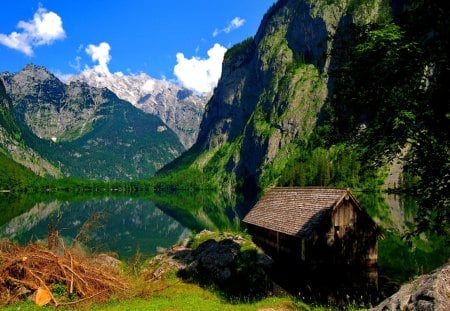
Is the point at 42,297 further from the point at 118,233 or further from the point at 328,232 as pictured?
the point at 118,233

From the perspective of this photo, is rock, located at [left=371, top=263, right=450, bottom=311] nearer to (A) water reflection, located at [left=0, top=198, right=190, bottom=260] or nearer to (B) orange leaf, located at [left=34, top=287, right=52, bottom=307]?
(B) orange leaf, located at [left=34, top=287, right=52, bottom=307]

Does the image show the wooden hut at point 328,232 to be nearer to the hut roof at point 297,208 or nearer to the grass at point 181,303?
the hut roof at point 297,208

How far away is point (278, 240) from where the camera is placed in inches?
1516

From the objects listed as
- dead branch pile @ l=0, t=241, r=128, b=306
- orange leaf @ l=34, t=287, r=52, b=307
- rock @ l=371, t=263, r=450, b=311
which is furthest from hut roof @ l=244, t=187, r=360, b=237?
rock @ l=371, t=263, r=450, b=311

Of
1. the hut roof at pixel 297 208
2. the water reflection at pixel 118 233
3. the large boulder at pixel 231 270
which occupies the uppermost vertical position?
the hut roof at pixel 297 208

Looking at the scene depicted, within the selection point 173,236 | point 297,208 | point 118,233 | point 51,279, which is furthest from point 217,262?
point 118,233

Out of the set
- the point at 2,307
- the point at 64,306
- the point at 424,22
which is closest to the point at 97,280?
the point at 64,306

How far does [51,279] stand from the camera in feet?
93.0

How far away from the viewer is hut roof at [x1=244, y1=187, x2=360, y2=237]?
111 ft

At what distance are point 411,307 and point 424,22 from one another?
1650 centimetres

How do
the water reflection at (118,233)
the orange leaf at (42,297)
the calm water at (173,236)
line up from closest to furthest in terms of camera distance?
the orange leaf at (42,297)
the calm water at (173,236)
the water reflection at (118,233)

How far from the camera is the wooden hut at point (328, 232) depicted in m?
33.0

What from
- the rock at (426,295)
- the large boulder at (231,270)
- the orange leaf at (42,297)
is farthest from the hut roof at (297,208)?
the rock at (426,295)

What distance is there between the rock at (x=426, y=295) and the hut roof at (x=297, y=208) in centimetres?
2118
